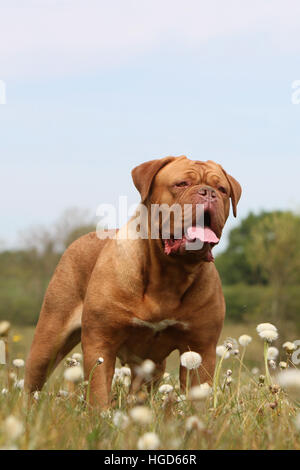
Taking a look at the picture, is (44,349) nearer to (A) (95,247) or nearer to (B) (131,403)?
(A) (95,247)

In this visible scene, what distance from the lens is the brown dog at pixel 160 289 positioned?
4625mm

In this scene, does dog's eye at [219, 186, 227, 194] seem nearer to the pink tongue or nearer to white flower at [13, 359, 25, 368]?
the pink tongue

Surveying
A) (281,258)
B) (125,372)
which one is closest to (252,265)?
(281,258)

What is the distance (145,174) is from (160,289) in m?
0.91

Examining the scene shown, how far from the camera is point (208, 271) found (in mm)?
5016

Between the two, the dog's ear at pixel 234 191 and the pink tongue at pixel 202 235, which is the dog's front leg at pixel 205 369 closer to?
the pink tongue at pixel 202 235

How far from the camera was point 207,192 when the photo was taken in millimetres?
4473

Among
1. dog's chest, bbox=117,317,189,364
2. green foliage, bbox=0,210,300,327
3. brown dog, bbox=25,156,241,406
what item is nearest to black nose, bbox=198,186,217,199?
brown dog, bbox=25,156,241,406

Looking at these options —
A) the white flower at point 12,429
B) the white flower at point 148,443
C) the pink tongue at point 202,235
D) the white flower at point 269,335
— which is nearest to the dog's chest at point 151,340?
the white flower at point 269,335

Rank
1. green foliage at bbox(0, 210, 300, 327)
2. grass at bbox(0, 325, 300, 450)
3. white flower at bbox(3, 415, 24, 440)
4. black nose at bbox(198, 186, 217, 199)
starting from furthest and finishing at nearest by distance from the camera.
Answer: green foliage at bbox(0, 210, 300, 327), black nose at bbox(198, 186, 217, 199), grass at bbox(0, 325, 300, 450), white flower at bbox(3, 415, 24, 440)

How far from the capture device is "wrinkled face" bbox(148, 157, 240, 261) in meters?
4.46

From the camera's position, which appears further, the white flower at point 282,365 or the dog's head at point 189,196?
the white flower at point 282,365

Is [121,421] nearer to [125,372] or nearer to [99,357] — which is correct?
[99,357]
